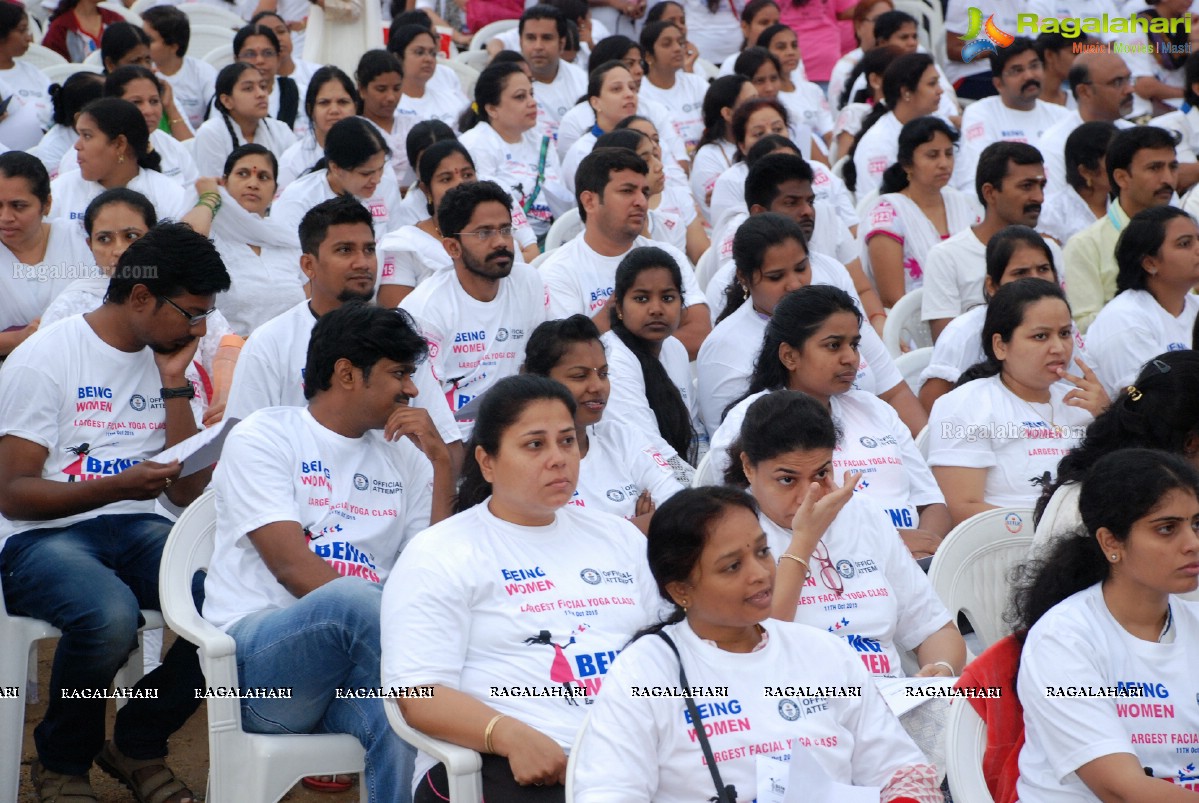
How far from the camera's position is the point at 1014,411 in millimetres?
4348

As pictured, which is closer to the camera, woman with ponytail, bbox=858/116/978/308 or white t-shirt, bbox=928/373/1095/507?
white t-shirt, bbox=928/373/1095/507

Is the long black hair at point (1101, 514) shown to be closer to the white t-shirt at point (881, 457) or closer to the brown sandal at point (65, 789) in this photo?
the white t-shirt at point (881, 457)

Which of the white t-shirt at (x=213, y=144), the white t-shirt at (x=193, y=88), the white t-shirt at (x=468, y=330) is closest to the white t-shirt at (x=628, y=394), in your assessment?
the white t-shirt at (x=468, y=330)

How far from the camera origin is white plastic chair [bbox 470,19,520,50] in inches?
387

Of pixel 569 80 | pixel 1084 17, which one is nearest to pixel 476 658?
pixel 569 80

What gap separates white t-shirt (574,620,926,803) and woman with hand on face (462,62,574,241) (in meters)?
4.85

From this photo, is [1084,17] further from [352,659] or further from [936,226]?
[352,659]

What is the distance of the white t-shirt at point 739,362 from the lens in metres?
4.85

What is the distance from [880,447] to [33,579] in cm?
236

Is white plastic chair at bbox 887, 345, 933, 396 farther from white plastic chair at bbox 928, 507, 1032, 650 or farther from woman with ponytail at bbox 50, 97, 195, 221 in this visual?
woman with ponytail at bbox 50, 97, 195, 221

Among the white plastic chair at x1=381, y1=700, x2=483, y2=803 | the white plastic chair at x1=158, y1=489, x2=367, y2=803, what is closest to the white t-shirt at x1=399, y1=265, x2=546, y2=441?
the white plastic chair at x1=158, y1=489, x2=367, y2=803

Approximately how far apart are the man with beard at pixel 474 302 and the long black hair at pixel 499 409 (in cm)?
145

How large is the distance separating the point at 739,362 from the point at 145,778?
230cm

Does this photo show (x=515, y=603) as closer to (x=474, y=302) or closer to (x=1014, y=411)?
(x=1014, y=411)
